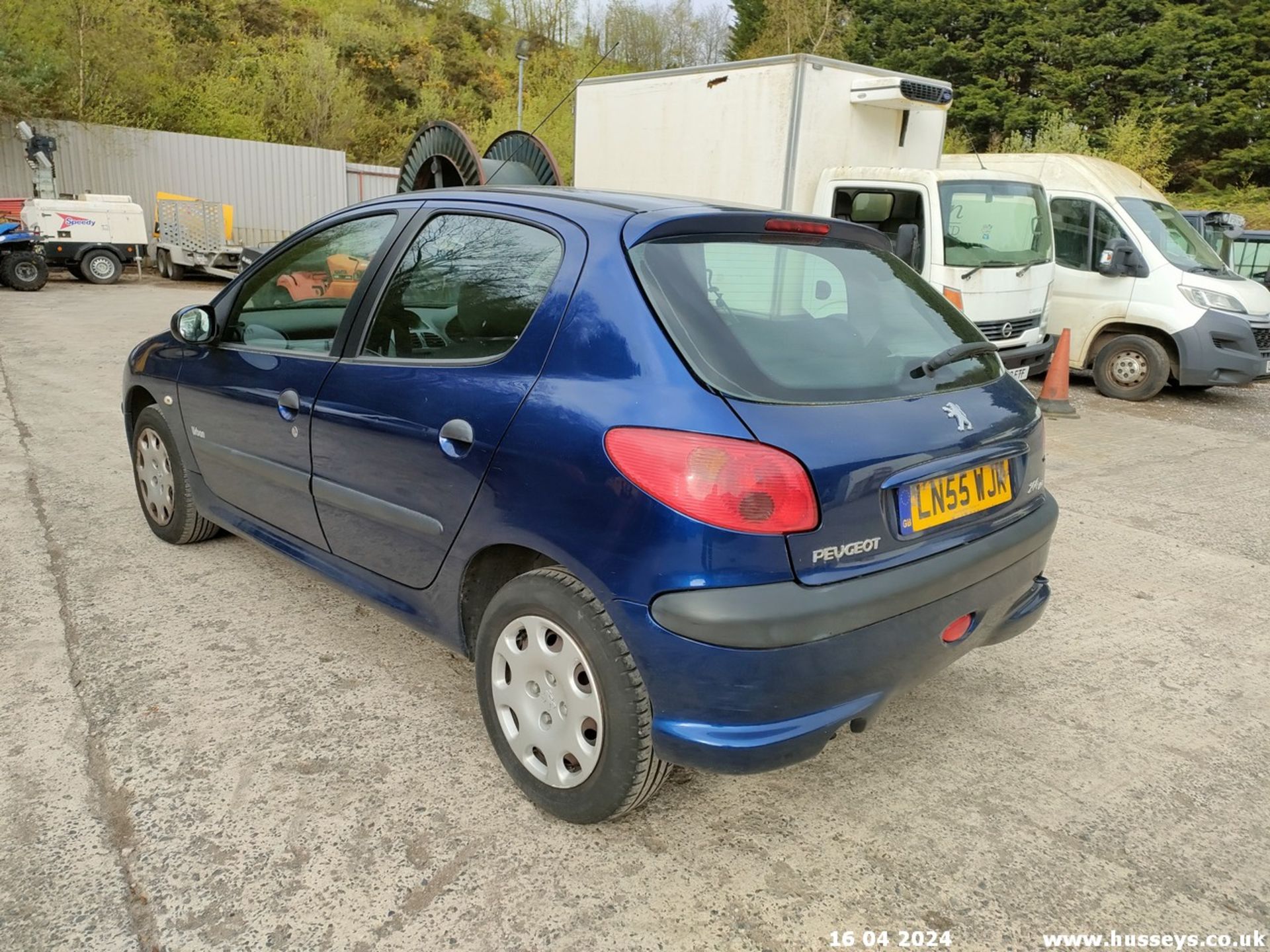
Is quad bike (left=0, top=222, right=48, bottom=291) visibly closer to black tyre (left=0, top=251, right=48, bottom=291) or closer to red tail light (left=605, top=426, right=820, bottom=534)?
black tyre (left=0, top=251, right=48, bottom=291)

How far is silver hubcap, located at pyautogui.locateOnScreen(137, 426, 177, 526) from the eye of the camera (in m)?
4.05

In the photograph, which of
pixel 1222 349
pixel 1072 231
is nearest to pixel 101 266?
pixel 1072 231

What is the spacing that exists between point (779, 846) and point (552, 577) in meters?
0.91

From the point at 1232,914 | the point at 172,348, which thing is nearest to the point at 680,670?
the point at 1232,914

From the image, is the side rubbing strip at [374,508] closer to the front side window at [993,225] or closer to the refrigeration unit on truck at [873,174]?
the refrigeration unit on truck at [873,174]

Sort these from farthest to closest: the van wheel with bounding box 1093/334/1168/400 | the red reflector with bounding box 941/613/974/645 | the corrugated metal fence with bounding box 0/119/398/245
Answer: the corrugated metal fence with bounding box 0/119/398/245 → the van wheel with bounding box 1093/334/1168/400 → the red reflector with bounding box 941/613/974/645

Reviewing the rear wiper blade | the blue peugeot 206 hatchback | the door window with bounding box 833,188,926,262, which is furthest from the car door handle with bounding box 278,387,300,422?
the door window with bounding box 833,188,926,262

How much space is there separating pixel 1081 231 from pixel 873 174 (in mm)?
2628

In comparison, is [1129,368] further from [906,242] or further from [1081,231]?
[906,242]

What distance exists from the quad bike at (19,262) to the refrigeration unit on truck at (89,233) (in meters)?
0.98

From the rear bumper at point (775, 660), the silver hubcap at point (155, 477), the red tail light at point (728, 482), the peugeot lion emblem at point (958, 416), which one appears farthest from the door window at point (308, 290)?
the peugeot lion emblem at point (958, 416)

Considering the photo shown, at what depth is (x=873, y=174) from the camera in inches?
323

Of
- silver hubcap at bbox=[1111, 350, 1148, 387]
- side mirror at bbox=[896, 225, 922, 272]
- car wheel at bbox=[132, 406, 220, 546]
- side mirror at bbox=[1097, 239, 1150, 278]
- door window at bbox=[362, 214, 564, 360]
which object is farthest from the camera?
silver hubcap at bbox=[1111, 350, 1148, 387]

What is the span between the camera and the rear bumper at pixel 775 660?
195 cm
